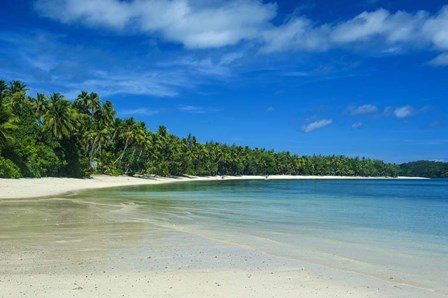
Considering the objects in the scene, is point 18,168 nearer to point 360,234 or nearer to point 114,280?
point 360,234

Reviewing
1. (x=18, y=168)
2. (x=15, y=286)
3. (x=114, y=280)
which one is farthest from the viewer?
(x=18, y=168)

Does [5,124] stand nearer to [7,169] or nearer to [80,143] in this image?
[7,169]

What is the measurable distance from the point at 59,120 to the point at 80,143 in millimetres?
11234

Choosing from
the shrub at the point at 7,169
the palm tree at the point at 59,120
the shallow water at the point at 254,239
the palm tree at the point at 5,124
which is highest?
the palm tree at the point at 59,120

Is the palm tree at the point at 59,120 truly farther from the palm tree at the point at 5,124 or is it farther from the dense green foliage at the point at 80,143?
the palm tree at the point at 5,124

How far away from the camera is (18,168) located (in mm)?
54812

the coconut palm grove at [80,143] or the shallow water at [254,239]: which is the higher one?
the coconut palm grove at [80,143]

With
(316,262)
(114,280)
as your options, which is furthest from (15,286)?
(316,262)

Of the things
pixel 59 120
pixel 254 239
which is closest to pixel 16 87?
pixel 59 120

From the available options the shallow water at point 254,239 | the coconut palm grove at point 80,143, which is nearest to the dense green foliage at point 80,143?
the coconut palm grove at point 80,143

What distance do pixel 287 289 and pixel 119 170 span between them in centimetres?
9190

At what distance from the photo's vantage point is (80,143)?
8181 cm

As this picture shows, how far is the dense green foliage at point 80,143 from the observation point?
57.3 metres

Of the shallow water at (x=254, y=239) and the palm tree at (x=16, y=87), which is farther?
the palm tree at (x=16, y=87)
